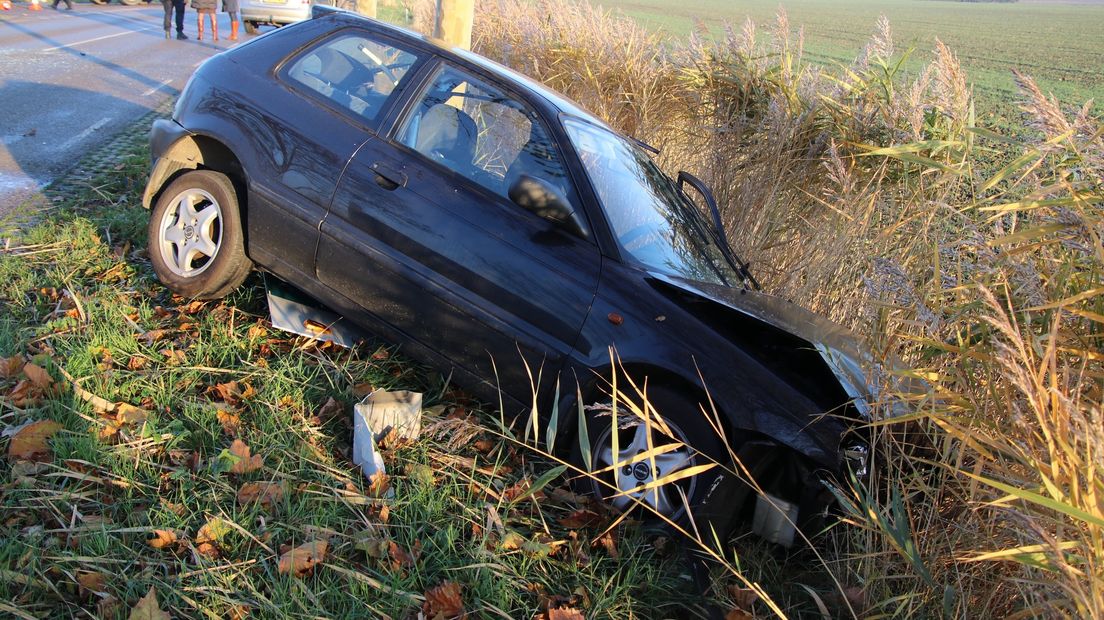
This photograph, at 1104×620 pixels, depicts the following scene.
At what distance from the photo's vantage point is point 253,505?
309 cm

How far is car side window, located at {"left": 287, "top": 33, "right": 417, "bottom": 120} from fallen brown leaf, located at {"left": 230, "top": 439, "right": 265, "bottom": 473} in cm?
179

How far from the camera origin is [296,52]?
4672mm

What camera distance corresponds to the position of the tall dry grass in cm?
208

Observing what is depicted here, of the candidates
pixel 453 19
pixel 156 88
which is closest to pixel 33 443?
pixel 453 19

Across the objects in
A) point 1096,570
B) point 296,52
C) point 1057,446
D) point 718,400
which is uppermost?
point 296,52

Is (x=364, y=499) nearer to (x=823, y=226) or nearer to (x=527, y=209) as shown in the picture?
(x=527, y=209)

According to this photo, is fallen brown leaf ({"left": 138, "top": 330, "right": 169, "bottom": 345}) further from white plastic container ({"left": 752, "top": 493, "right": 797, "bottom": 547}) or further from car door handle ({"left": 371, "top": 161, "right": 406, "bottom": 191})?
white plastic container ({"left": 752, "top": 493, "right": 797, "bottom": 547})

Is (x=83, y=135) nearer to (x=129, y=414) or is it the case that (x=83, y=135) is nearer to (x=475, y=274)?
(x=129, y=414)

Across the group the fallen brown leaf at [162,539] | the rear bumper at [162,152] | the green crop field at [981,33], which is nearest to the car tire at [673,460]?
the fallen brown leaf at [162,539]

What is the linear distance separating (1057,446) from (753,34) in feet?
16.2

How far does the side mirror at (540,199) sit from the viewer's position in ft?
12.1

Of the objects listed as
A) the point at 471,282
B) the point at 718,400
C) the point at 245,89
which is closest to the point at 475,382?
the point at 471,282

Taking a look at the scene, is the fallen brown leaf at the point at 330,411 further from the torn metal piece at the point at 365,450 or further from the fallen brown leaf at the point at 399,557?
the fallen brown leaf at the point at 399,557

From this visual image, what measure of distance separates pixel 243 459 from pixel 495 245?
1376mm
